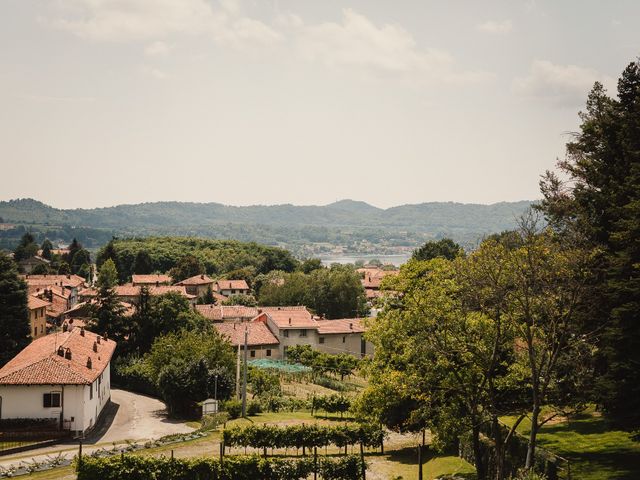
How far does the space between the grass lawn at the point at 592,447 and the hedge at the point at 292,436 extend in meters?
8.73

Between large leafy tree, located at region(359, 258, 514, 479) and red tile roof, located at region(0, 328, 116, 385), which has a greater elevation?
large leafy tree, located at region(359, 258, 514, 479)

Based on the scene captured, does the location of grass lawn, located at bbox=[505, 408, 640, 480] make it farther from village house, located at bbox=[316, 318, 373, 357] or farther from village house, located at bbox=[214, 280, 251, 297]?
village house, located at bbox=[214, 280, 251, 297]

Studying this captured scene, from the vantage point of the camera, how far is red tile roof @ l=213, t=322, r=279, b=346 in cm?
7194

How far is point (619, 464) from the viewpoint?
23828mm

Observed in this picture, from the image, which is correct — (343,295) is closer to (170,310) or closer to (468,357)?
(170,310)

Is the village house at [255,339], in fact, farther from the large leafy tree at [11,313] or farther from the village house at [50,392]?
the village house at [50,392]

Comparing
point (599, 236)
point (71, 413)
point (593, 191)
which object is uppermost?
point (593, 191)

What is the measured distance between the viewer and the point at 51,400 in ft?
124

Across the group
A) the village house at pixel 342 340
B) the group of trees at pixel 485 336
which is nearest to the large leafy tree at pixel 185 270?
the village house at pixel 342 340

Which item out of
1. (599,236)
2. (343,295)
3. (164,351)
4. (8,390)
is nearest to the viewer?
(599,236)

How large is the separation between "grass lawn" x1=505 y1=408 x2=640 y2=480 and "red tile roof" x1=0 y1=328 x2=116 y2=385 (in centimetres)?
2576

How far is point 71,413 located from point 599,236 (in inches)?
1200

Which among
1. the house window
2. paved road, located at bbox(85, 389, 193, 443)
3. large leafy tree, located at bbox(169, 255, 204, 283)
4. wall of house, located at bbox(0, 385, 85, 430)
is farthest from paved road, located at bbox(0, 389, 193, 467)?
large leafy tree, located at bbox(169, 255, 204, 283)

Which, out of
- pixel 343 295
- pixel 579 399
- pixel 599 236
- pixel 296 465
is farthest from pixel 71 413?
pixel 343 295
